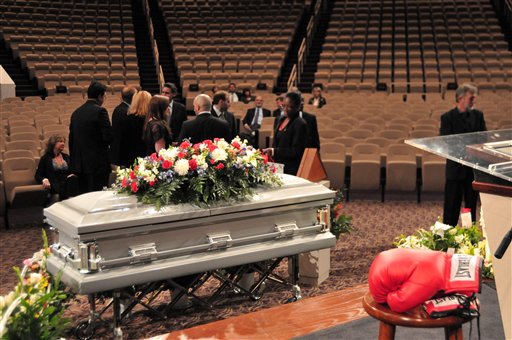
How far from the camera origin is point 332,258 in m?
5.75

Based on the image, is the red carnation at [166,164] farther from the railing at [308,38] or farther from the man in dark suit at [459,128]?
the railing at [308,38]

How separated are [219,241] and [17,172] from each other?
4.05 meters

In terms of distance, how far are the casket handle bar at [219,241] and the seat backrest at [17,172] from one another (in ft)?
12.5

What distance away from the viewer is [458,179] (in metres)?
5.78

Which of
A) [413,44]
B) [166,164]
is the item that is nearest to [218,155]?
[166,164]

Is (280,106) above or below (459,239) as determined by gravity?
above

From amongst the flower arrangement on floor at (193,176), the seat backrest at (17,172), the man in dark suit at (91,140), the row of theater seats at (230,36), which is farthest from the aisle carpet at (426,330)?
the row of theater seats at (230,36)

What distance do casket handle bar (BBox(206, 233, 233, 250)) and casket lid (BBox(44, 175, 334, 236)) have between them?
0.44 feet

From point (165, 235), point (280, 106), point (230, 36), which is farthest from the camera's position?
point (230, 36)

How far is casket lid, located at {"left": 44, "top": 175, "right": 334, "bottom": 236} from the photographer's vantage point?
3.50 meters

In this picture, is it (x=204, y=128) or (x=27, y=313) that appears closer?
(x=27, y=313)

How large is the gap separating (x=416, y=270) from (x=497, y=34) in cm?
1785

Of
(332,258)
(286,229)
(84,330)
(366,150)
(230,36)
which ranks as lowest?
(332,258)

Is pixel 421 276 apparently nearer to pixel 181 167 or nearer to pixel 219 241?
pixel 219 241
